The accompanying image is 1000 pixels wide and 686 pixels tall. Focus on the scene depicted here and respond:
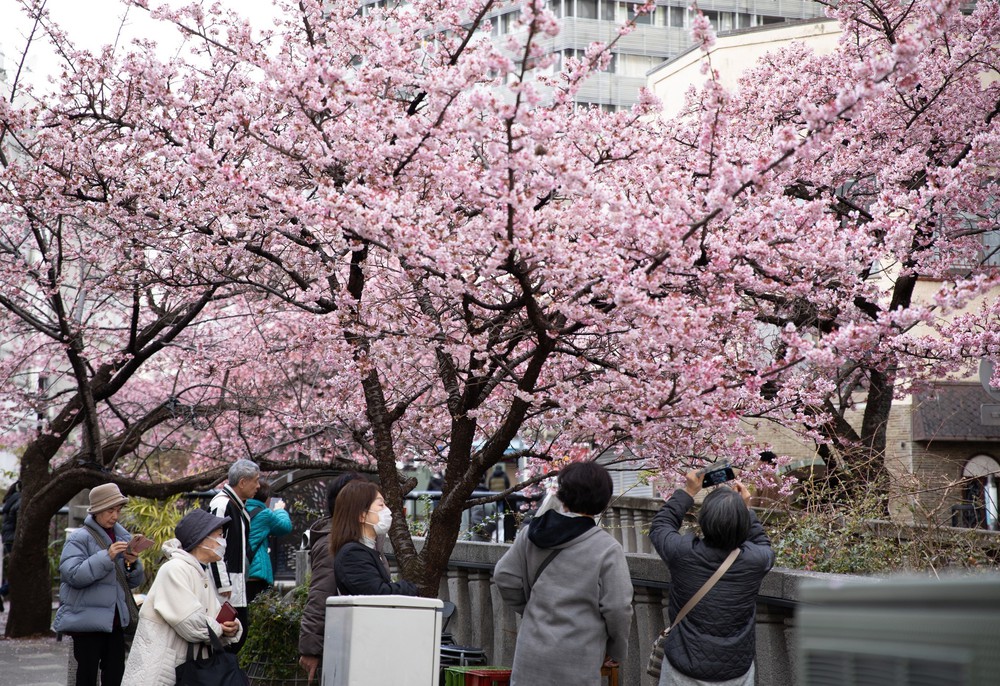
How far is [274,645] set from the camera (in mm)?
9070

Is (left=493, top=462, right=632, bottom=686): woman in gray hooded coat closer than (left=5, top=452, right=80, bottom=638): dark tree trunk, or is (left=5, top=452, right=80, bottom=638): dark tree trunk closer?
(left=493, top=462, right=632, bottom=686): woman in gray hooded coat

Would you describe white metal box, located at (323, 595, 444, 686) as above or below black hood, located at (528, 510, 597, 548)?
below

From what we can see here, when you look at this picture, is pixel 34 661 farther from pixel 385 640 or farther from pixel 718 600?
pixel 718 600

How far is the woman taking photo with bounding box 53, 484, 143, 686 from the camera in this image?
7.98m

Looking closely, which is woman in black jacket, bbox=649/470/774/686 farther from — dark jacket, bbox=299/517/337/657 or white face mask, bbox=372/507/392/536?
dark jacket, bbox=299/517/337/657

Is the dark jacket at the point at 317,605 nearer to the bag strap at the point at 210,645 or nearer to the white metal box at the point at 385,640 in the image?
the bag strap at the point at 210,645

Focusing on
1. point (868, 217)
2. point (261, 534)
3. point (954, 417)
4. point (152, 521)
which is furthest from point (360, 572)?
point (954, 417)

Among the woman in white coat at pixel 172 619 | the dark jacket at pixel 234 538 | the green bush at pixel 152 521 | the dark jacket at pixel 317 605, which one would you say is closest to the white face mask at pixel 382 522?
the dark jacket at pixel 317 605

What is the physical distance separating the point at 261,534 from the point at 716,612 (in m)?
4.64

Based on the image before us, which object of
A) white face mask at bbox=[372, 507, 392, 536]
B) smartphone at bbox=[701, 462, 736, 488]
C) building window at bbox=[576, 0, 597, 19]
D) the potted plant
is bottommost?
the potted plant

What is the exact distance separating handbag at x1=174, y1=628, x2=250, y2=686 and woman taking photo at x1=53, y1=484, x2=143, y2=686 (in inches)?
86.7

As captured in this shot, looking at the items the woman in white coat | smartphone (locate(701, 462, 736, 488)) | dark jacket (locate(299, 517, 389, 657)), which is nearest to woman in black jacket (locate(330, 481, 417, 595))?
dark jacket (locate(299, 517, 389, 657))

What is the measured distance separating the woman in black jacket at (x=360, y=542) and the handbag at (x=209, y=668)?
0.73m

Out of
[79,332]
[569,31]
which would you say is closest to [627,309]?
[79,332]
